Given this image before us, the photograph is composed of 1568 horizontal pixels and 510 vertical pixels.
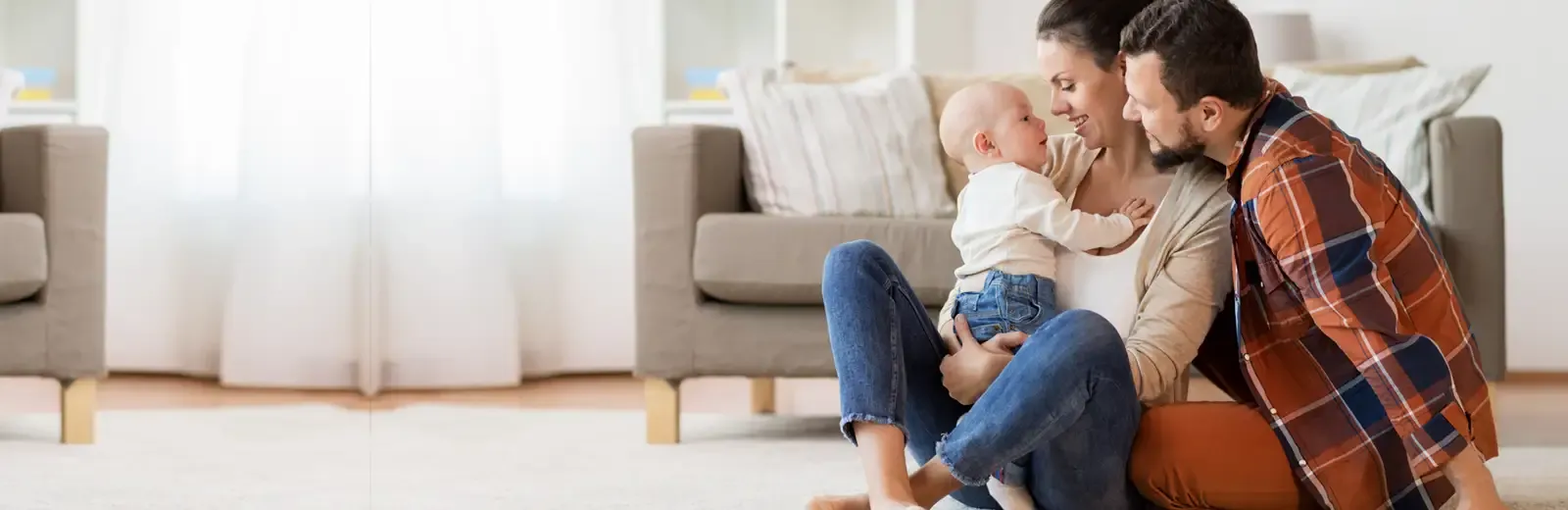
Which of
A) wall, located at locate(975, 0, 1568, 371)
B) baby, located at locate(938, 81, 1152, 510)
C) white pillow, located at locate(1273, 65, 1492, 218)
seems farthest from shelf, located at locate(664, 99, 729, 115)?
baby, located at locate(938, 81, 1152, 510)

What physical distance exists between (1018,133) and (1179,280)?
10.4 inches

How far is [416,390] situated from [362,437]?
0.22 m

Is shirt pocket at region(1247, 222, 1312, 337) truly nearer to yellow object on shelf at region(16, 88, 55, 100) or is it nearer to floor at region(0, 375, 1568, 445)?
floor at region(0, 375, 1568, 445)

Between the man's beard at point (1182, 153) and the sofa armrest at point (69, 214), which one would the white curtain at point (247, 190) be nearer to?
the sofa armrest at point (69, 214)

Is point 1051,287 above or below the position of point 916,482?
above

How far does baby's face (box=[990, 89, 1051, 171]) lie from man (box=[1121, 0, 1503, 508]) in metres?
0.16

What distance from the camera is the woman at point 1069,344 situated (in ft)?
4.09

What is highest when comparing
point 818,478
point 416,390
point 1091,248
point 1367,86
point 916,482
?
point 1367,86

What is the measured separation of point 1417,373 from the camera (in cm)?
113

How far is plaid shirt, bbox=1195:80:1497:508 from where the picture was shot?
1136mm

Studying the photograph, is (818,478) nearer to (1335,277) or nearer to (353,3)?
(1335,277)

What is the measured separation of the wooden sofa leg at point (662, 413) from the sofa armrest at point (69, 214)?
1458 millimetres

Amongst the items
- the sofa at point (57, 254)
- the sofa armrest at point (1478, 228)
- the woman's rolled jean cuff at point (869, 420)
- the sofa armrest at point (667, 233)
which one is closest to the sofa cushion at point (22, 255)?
the sofa at point (57, 254)

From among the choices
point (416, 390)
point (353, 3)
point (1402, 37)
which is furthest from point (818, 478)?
point (1402, 37)
